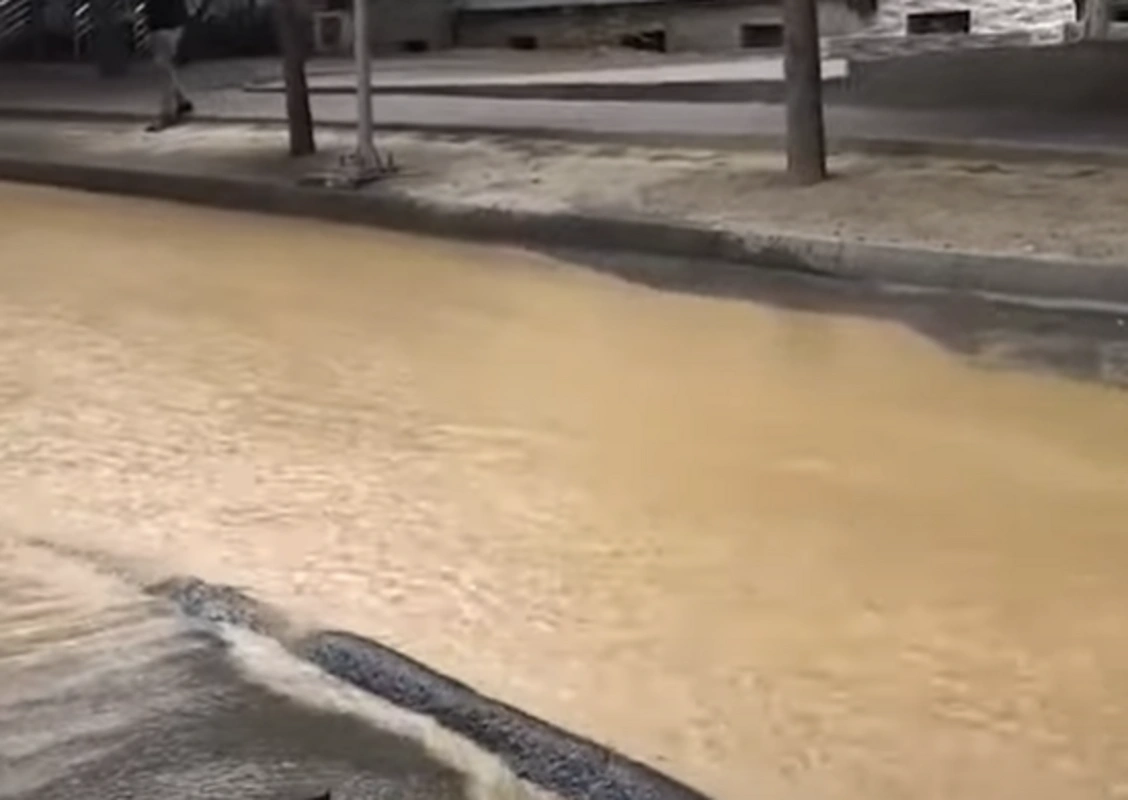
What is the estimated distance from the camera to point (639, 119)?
15297 mm

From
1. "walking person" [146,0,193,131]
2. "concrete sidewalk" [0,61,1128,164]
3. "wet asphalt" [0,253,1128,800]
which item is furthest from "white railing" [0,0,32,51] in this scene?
"wet asphalt" [0,253,1128,800]

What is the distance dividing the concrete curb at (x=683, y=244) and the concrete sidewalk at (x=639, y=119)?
6.95ft

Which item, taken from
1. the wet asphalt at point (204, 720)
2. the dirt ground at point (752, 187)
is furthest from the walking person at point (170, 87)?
the wet asphalt at point (204, 720)

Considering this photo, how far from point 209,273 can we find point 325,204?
194 centimetres

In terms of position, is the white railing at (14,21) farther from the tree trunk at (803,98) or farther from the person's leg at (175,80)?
the tree trunk at (803,98)

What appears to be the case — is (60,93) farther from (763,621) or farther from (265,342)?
(763,621)

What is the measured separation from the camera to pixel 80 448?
786 centimetres

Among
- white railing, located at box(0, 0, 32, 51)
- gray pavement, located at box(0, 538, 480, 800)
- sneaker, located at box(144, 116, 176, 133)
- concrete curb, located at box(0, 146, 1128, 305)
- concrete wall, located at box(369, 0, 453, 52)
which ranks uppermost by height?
white railing, located at box(0, 0, 32, 51)

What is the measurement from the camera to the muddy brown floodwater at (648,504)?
5.03m

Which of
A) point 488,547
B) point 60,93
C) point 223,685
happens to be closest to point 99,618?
point 223,685

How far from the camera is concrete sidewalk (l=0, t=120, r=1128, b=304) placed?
9609 millimetres

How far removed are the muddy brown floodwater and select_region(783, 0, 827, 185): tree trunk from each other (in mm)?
1885

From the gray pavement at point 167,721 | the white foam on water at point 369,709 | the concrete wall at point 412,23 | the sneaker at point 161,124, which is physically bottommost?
the white foam on water at point 369,709

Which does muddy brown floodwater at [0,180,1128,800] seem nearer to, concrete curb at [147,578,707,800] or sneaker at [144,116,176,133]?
concrete curb at [147,578,707,800]
